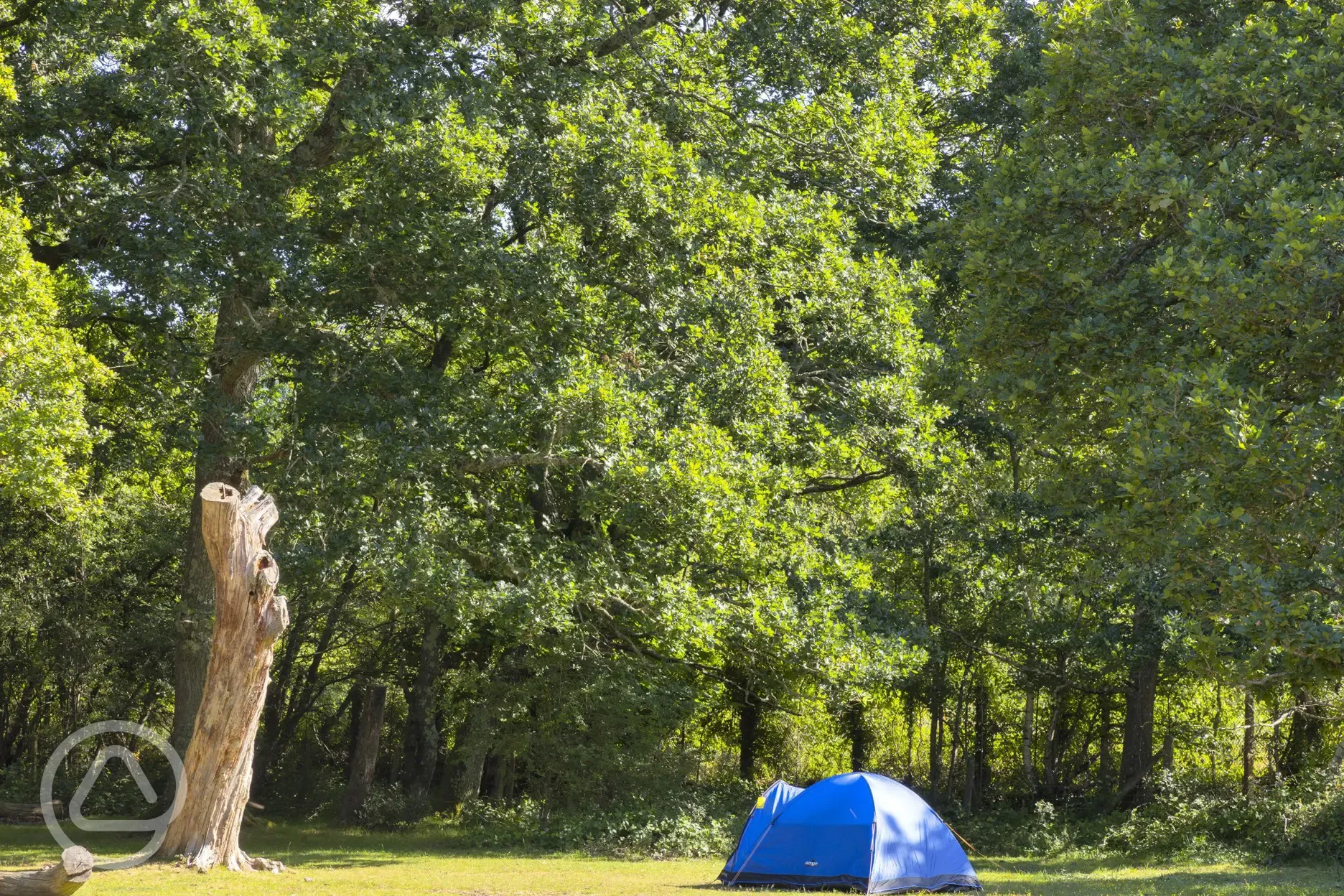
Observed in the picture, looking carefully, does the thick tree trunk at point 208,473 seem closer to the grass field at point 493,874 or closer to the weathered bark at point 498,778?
the grass field at point 493,874

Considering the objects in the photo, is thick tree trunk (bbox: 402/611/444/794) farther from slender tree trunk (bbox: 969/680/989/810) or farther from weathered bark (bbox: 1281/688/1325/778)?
Answer: weathered bark (bbox: 1281/688/1325/778)

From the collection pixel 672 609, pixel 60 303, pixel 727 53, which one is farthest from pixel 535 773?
pixel 727 53

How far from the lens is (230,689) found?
42.1 ft

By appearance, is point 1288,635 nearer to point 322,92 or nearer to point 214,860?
point 214,860

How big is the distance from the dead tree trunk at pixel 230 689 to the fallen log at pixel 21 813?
11.6m

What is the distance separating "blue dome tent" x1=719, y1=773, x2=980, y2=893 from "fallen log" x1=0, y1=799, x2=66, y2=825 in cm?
1451

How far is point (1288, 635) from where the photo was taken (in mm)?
8602

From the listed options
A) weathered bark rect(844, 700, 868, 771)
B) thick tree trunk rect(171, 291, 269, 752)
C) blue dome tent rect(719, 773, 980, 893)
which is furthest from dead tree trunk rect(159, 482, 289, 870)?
weathered bark rect(844, 700, 868, 771)

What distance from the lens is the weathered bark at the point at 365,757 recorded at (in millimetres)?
24984

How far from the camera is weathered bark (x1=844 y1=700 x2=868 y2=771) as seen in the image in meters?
29.2

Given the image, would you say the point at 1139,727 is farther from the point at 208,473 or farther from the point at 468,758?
the point at 208,473

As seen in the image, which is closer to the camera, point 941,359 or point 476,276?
point 941,359

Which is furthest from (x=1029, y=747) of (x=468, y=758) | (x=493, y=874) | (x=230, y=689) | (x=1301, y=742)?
(x=230, y=689)

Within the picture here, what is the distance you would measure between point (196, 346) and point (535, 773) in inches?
347
